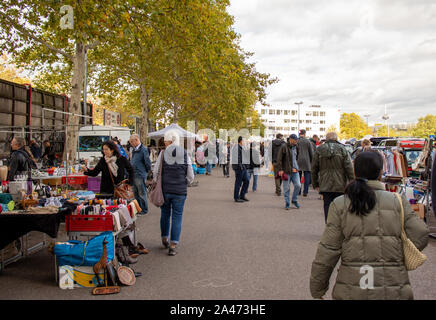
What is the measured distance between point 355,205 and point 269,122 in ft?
506

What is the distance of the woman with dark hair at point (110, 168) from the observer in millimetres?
7469

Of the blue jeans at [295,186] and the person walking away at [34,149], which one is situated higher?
the person walking away at [34,149]

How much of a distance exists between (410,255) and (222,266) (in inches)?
141

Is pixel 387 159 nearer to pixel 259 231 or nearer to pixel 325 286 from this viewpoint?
pixel 259 231

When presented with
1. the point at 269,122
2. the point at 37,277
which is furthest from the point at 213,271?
the point at 269,122

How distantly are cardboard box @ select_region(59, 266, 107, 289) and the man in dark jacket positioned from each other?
140 inches

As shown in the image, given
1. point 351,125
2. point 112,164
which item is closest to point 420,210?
point 112,164

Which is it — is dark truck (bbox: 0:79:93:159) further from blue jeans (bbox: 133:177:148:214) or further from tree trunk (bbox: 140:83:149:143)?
blue jeans (bbox: 133:177:148:214)

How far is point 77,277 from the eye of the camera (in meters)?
5.16

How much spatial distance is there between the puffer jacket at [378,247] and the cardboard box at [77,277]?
3434 millimetres

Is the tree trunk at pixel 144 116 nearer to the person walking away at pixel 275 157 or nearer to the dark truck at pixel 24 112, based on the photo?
the dark truck at pixel 24 112

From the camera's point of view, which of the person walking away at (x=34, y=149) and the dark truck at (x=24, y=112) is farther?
the person walking away at (x=34, y=149)

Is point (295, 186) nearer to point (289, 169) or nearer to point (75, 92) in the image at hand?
point (289, 169)

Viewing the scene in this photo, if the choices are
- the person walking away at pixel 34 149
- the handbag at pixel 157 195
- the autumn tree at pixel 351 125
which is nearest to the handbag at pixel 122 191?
the handbag at pixel 157 195
